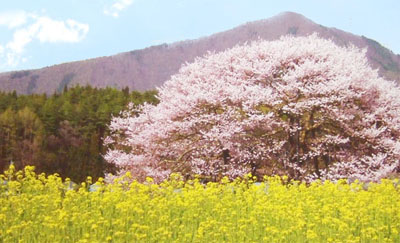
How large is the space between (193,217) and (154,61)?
4641 inches

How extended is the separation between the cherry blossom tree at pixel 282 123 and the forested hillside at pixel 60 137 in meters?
48.2

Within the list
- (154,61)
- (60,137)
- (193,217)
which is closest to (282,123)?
(193,217)

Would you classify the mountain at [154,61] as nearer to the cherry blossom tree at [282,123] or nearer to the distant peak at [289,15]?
the distant peak at [289,15]

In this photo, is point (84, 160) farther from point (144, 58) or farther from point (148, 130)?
point (144, 58)

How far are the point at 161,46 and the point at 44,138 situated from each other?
6501 cm

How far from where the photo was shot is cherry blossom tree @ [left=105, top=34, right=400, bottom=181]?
1814 cm

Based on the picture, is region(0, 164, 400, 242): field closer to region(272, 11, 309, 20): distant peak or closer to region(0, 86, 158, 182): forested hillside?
region(0, 86, 158, 182): forested hillside

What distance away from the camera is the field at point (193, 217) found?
29.7 feet

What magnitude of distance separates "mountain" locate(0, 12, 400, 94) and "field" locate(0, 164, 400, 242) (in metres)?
44.3

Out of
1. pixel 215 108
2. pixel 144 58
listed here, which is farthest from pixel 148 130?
pixel 144 58

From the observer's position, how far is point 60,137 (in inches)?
2977

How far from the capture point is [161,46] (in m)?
133

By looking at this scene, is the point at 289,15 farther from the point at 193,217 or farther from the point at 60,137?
the point at 193,217

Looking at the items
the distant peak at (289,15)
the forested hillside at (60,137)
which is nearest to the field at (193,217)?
the forested hillside at (60,137)
